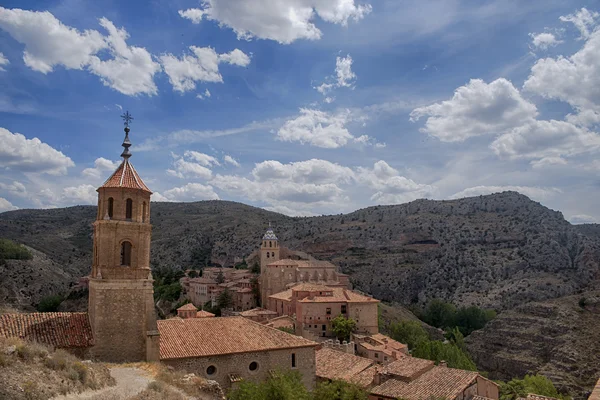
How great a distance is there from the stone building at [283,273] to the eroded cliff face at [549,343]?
21.0 metres

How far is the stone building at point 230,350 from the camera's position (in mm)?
18547

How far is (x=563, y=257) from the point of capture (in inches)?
3757

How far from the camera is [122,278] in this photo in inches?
699

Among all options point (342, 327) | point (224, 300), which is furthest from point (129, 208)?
point (224, 300)

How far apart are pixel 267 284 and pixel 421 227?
A: 218 feet

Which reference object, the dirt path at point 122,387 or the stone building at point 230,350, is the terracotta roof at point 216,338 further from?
the dirt path at point 122,387

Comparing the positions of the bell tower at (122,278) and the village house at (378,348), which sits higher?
the bell tower at (122,278)

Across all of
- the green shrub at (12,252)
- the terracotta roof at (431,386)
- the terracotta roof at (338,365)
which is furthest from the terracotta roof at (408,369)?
the green shrub at (12,252)

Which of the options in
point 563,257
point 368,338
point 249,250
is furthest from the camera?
point 249,250

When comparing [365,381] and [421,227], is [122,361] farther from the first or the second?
[421,227]

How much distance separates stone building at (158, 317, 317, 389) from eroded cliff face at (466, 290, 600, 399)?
39385 mm

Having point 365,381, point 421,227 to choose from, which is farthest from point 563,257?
point 365,381

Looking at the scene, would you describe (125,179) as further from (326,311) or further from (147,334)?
(326,311)

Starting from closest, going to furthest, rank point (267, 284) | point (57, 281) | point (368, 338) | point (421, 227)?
point (368, 338), point (267, 284), point (57, 281), point (421, 227)
